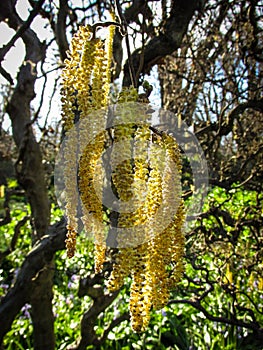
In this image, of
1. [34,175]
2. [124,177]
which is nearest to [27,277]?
[34,175]

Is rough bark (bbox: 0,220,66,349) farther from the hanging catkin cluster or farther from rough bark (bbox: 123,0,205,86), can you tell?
the hanging catkin cluster

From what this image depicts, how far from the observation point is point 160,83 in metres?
5.19

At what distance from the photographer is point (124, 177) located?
0.75 metres

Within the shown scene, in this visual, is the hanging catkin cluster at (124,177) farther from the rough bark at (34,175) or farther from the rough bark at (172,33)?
the rough bark at (34,175)

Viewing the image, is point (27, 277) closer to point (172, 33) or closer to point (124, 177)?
point (172, 33)

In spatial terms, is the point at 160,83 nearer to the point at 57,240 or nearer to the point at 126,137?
the point at 57,240

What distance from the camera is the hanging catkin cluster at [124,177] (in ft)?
2.52

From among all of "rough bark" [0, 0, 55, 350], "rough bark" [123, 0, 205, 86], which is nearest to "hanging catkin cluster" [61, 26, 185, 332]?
"rough bark" [123, 0, 205, 86]

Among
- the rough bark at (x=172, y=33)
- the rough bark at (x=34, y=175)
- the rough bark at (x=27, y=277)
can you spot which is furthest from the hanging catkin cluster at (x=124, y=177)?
the rough bark at (x=34, y=175)

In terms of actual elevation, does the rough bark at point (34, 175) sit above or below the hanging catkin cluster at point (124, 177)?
above

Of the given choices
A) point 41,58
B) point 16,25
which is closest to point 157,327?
point 41,58

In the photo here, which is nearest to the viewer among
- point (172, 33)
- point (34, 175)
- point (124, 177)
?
point (124, 177)

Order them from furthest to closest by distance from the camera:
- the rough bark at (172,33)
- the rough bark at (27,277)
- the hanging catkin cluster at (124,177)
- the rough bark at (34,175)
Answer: the rough bark at (34,175) → the rough bark at (27,277) → the rough bark at (172,33) → the hanging catkin cluster at (124,177)

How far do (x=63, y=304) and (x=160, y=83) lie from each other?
2.97 metres
